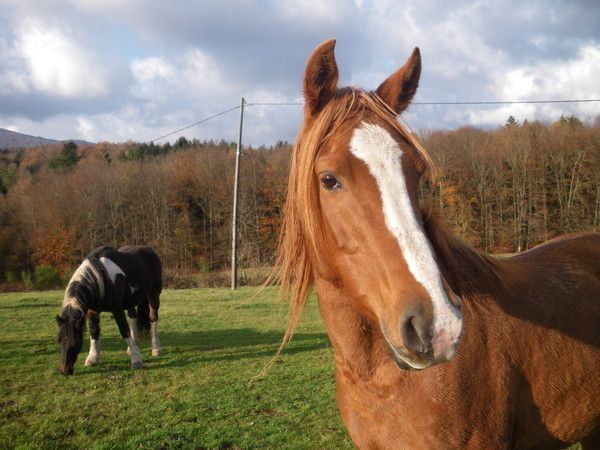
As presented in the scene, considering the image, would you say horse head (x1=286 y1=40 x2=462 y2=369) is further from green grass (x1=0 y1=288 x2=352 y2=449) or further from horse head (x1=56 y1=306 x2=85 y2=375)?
horse head (x1=56 y1=306 x2=85 y2=375)

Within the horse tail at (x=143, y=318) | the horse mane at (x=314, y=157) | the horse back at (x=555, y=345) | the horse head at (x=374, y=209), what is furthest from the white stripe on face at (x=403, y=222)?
the horse tail at (x=143, y=318)

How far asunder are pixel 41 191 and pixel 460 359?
43.1m

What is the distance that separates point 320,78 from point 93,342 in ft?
25.5

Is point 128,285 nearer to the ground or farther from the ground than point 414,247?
nearer to the ground

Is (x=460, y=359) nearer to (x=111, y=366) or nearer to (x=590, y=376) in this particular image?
(x=590, y=376)

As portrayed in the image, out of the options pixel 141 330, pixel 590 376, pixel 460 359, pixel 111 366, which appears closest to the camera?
pixel 460 359

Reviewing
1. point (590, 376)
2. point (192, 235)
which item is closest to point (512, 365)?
point (590, 376)

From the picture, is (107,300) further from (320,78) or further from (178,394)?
(320,78)

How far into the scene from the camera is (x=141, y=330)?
29.1ft

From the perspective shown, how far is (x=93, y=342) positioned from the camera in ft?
25.9

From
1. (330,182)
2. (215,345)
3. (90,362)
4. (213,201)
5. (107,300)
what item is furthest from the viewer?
(213,201)

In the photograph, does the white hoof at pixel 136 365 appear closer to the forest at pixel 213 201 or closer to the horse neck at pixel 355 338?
the horse neck at pixel 355 338

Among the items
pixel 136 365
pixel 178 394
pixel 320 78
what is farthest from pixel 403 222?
pixel 136 365

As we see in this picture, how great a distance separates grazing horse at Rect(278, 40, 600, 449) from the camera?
156 cm
